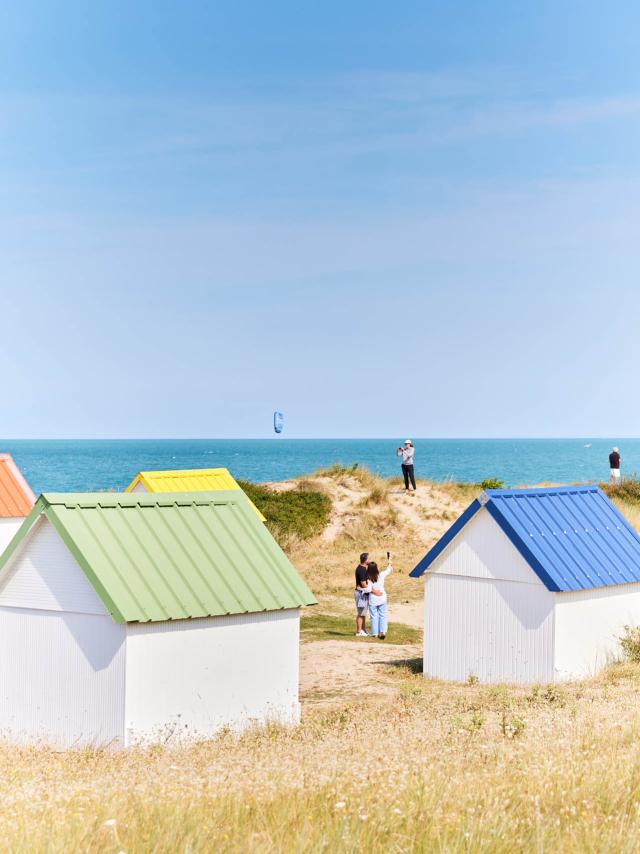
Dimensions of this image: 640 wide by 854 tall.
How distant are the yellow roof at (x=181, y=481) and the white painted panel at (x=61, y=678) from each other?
46.2ft

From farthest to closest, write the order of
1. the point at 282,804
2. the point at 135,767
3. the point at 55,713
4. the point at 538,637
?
the point at 538,637, the point at 55,713, the point at 135,767, the point at 282,804

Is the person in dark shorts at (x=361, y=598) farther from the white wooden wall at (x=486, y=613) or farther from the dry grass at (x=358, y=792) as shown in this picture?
the dry grass at (x=358, y=792)

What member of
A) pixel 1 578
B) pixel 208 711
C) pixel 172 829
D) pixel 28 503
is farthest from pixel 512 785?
pixel 28 503

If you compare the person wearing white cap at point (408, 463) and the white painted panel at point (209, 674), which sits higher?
the person wearing white cap at point (408, 463)

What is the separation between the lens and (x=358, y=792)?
9055mm

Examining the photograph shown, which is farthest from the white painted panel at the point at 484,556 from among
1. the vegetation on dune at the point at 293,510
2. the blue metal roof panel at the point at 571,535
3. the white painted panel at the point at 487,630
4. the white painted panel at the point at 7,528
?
the vegetation on dune at the point at 293,510

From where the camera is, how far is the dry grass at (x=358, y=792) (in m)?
7.98

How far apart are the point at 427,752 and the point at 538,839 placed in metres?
3.40

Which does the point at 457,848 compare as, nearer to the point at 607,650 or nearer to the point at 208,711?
the point at 208,711

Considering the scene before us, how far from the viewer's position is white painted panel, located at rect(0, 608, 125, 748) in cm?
1465

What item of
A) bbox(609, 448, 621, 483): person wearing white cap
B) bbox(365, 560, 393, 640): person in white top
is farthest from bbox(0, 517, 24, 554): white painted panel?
bbox(609, 448, 621, 483): person wearing white cap

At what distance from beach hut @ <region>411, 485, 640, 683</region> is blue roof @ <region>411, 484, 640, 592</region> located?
0.03 metres

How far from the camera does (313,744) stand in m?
12.9

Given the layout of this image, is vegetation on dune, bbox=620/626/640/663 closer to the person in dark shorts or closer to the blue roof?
the blue roof
